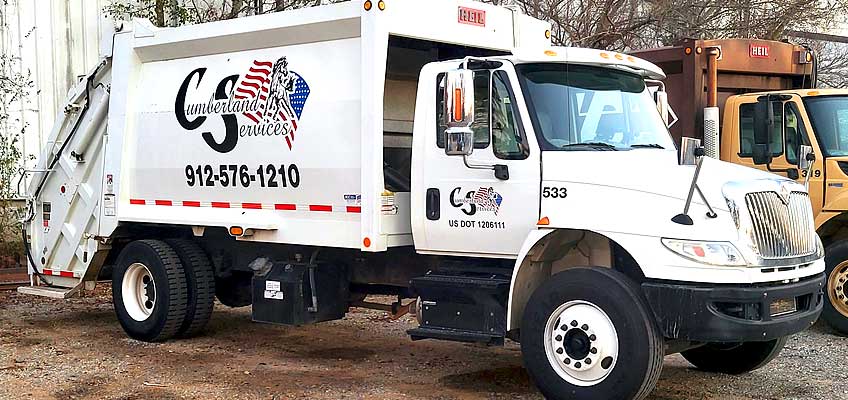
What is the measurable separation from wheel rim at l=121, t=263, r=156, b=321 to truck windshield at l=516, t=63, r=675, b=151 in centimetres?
443

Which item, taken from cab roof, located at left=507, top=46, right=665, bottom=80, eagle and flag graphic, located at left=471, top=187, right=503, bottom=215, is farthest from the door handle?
cab roof, located at left=507, top=46, right=665, bottom=80

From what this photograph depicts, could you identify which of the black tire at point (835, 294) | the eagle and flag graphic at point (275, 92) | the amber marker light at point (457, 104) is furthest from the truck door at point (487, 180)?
the black tire at point (835, 294)

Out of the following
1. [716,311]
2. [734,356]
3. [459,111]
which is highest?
[459,111]

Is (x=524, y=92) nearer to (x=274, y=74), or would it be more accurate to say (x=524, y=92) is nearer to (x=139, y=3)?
(x=274, y=74)

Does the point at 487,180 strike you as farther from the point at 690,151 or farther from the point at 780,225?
the point at 780,225

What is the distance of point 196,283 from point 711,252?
16.2 feet

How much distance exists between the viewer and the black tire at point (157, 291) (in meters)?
9.24

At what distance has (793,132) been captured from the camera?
970 centimetres

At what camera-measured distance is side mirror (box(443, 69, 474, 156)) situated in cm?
661

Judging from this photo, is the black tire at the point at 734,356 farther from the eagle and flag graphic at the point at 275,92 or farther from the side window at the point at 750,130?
the eagle and flag graphic at the point at 275,92

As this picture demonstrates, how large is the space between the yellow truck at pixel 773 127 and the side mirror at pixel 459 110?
11.9ft

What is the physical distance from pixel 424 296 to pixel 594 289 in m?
1.42

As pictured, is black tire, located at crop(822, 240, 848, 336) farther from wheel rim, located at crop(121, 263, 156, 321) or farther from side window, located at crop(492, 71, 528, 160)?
wheel rim, located at crop(121, 263, 156, 321)

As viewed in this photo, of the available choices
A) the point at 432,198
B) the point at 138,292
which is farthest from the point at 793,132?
the point at 138,292
